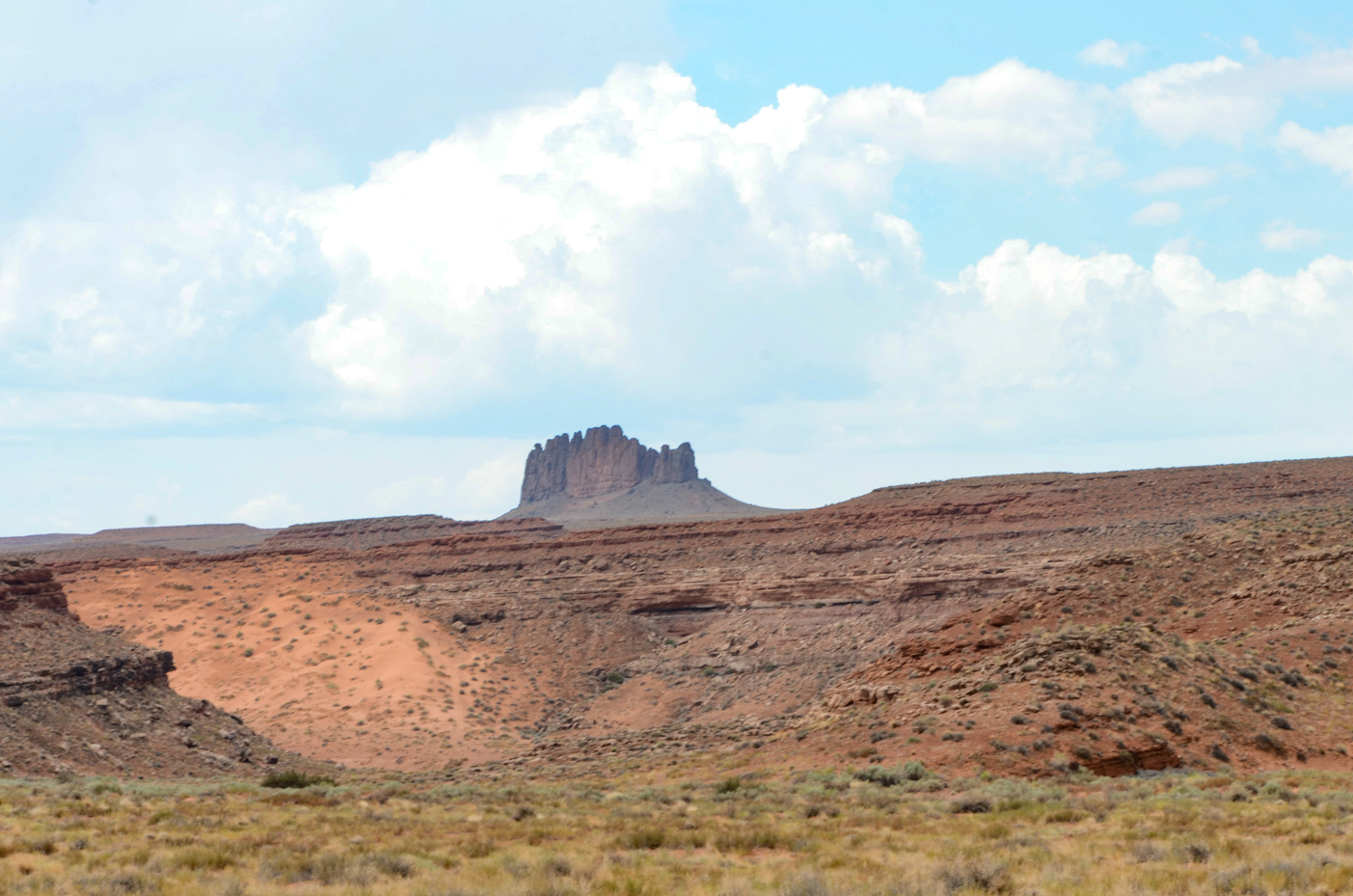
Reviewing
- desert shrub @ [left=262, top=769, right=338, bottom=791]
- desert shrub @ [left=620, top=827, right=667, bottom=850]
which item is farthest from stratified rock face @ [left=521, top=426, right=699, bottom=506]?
desert shrub @ [left=620, top=827, right=667, bottom=850]

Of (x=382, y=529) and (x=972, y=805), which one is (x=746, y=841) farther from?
(x=382, y=529)

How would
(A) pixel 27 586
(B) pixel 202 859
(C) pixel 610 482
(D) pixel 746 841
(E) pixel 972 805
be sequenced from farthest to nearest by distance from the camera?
(C) pixel 610 482 → (A) pixel 27 586 → (E) pixel 972 805 → (D) pixel 746 841 → (B) pixel 202 859

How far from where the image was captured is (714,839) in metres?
15.5

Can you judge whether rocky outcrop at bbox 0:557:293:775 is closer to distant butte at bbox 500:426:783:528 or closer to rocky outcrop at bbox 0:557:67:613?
rocky outcrop at bbox 0:557:67:613

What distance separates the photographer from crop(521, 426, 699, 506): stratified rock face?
572ft

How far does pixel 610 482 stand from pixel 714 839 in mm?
162373

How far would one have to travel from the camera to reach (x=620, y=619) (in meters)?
60.8

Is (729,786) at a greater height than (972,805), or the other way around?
(972,805)

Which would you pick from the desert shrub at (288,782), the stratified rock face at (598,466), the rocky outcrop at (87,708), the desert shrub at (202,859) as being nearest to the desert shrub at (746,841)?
the desert shrub at (202,859)

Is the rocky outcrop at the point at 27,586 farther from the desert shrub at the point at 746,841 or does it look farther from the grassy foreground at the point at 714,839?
the desert shrub at the point at 746,841

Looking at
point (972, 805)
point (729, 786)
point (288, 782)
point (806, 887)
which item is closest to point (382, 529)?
point (288, 782)

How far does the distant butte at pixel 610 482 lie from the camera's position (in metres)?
163

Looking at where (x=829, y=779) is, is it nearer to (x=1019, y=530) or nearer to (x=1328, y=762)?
(x=1328, y=762)

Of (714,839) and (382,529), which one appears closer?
(714,839)
